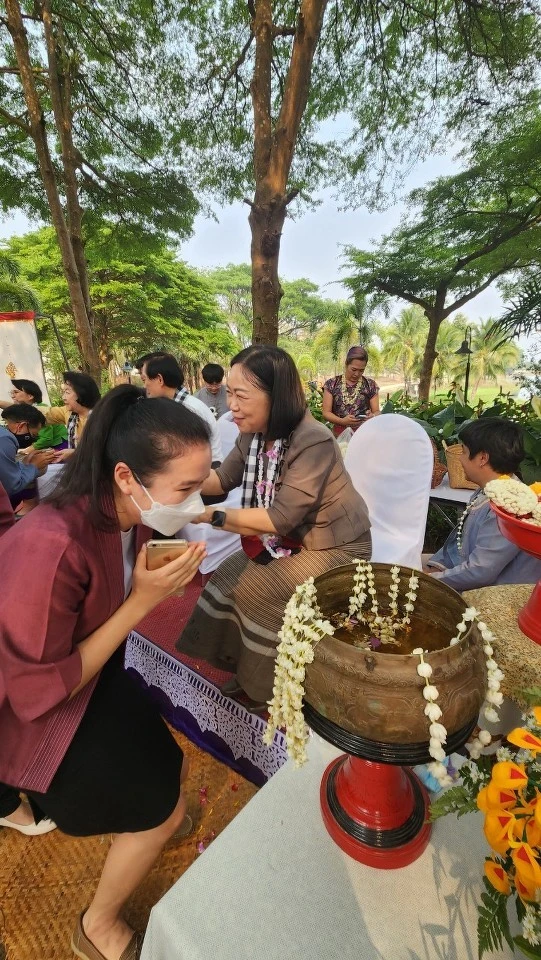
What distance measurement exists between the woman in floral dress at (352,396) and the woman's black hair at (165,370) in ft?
7.59

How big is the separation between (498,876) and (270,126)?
5.25 metres

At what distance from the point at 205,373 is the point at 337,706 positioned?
5301 mm

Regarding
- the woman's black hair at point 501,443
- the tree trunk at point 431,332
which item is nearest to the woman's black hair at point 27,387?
the woman's black hair at point 501,443

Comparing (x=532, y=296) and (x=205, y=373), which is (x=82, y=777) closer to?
(x=532, y=296)

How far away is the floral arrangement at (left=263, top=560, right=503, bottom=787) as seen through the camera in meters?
0.58

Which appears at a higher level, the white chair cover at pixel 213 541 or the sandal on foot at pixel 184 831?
the white chair cover at pixel 213 541

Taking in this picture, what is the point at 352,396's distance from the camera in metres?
4.85

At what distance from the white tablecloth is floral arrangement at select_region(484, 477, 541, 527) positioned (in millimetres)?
684

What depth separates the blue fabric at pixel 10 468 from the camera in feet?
10.2

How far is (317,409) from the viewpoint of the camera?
20.5 feet

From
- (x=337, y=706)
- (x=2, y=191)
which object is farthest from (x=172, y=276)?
(x=337, y=706)

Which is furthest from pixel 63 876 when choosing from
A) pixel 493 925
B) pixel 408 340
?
pixel 408 340

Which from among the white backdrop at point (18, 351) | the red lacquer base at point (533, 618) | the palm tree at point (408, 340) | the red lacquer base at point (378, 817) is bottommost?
the red lacquer base at point (378, 817)

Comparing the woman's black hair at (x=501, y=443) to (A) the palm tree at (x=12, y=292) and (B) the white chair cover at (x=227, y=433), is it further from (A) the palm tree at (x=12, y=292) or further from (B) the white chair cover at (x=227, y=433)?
(A) the palm tree at (x=12, y=292)
